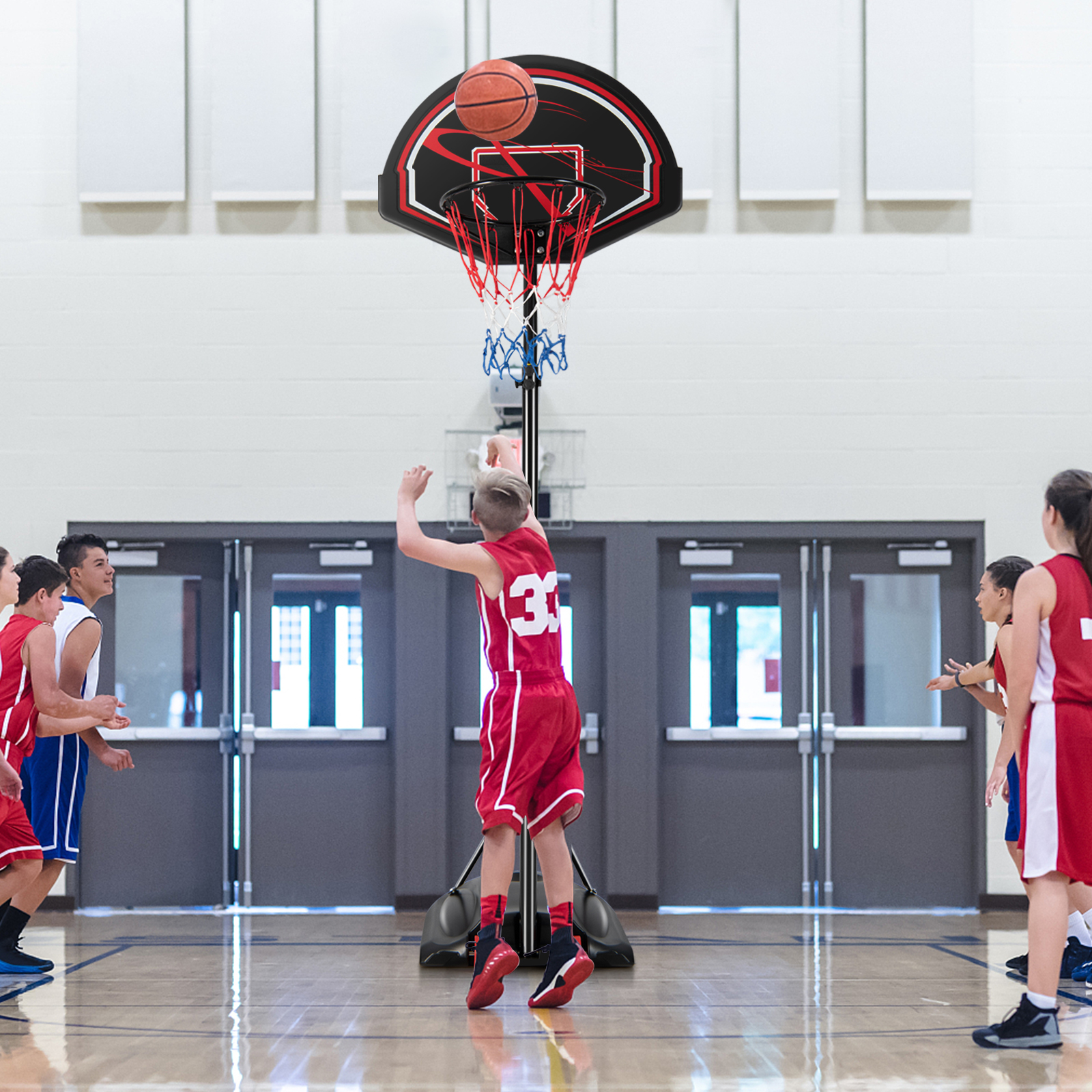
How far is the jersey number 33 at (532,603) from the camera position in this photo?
4.11 m

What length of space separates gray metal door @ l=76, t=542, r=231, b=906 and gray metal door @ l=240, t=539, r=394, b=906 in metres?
0.20

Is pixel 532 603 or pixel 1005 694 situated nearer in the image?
pixel 532 603

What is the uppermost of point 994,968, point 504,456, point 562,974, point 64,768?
point 504,456

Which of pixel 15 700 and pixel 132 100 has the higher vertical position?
pixel 132 100

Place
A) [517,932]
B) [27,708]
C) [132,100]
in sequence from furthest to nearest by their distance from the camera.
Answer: [132,100], [517,932], [27,708]

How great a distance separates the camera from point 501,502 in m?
4.21

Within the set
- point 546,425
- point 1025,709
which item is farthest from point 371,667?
point 1025,709

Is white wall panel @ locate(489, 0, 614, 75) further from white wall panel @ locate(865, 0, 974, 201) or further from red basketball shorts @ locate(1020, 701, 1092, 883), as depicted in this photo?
red basketball shorts @ locate(1020, 701, 1092, 883)

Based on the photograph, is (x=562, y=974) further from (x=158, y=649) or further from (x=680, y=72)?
(x=680, y=72)

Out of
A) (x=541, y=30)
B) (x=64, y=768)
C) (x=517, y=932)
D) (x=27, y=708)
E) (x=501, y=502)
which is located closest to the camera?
(x=501, y=502)

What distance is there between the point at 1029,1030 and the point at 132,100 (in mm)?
6819

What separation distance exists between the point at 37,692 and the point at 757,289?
15.3 ft

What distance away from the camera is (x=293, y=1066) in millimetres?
3350

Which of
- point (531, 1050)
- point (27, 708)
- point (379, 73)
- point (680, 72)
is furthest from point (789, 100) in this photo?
point (531, 1050)
